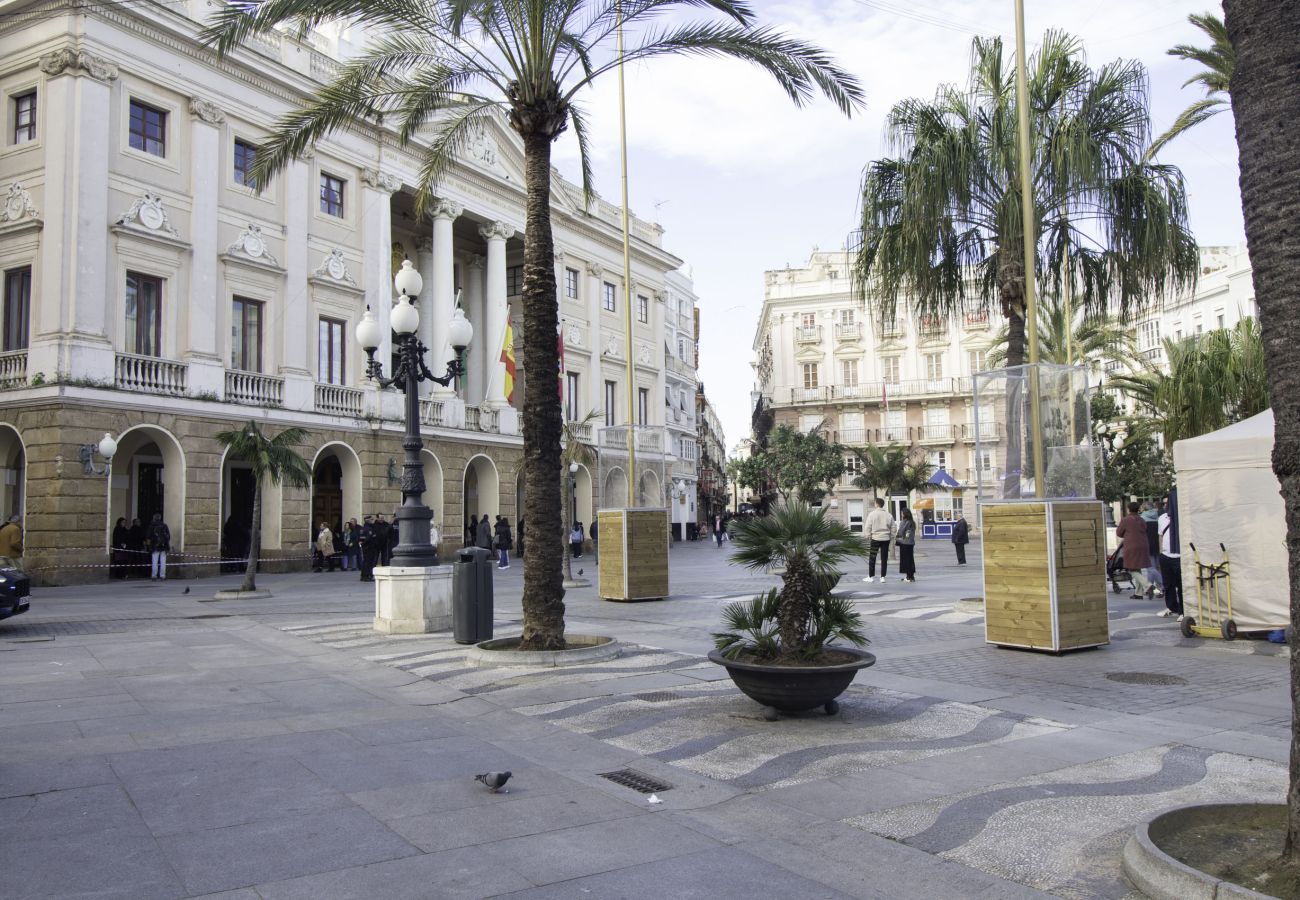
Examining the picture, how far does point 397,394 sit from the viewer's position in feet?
107

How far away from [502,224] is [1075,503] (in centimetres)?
3124

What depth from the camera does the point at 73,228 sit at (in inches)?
901

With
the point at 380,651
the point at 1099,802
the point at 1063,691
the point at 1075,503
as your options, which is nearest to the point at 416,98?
the point at 380,651

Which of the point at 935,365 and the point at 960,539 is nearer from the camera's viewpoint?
the point at 960,539

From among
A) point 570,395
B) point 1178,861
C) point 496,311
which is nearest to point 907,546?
point 1178,861

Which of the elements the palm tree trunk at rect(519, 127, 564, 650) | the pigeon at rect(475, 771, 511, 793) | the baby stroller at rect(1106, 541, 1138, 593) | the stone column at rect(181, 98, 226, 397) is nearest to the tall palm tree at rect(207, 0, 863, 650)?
the palm tree trunk at rect(519, 127, 564, 650)

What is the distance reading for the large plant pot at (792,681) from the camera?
6879 mm

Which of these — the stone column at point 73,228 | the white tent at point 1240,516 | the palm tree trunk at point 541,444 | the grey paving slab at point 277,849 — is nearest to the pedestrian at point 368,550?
the stone column at point 73,228

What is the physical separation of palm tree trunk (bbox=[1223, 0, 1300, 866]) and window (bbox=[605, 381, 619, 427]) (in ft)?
136

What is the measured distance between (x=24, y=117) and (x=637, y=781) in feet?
85.9

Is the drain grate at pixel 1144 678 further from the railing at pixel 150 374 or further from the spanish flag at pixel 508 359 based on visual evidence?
the spanish flag at pixel 508 359

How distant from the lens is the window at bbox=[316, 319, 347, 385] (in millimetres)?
30609

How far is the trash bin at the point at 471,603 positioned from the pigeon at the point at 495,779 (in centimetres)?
605

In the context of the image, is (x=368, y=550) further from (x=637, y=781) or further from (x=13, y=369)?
(x=637, y=781)
